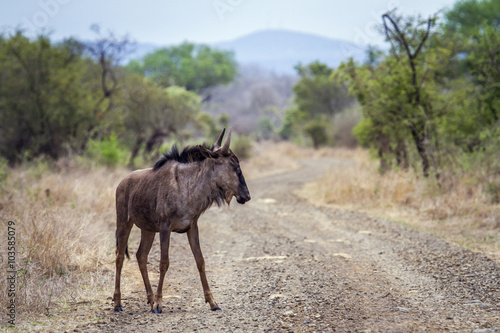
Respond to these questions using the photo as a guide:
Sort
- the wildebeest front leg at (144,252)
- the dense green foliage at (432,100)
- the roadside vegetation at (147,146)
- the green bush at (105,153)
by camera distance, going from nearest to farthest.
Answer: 1. the wildebeest front leg at (144,252)
2. the roadside vegetation at (147,146)
3. the dense green foliage at (432,100)
4. the green bush at (105,153)

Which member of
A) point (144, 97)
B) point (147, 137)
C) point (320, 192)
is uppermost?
point (144, 97)

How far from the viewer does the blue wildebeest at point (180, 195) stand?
218 inches

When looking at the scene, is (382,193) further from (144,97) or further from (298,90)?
(298,90)

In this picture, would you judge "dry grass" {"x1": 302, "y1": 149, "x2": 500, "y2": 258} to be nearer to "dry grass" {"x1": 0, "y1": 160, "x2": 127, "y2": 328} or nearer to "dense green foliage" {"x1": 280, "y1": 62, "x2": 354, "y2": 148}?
"dry grass" {"x1": 0, "y1": 160, "x2": 127, "y2": 328}

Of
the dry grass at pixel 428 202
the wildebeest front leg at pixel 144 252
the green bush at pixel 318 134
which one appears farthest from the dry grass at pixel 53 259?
the green bush at pixel 318 134

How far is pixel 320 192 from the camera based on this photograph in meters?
16.1

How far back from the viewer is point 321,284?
647 cm

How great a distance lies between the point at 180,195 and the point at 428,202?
8436 mm

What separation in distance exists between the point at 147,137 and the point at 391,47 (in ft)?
43.2

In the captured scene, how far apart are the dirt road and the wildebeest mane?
5.54 ft

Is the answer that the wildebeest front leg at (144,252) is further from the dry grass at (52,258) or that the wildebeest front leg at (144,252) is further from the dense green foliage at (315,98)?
the dense green foliage at (315,98)

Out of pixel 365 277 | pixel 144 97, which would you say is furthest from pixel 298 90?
pixel 365 277

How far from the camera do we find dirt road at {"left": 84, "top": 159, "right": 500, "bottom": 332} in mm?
4992

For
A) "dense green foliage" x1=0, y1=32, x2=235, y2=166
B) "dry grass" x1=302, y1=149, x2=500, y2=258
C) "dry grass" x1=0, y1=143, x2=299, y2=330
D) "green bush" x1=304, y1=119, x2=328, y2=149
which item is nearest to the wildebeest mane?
"dry grass" x1=0, y1=143, x2=299, y2=330
